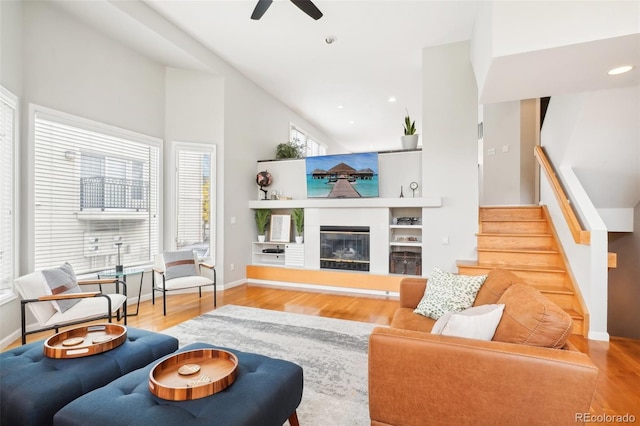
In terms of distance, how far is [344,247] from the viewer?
5422 mm

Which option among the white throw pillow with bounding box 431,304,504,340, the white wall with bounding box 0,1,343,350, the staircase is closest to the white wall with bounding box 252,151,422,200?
the staircase

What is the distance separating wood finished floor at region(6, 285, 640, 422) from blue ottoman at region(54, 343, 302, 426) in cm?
209

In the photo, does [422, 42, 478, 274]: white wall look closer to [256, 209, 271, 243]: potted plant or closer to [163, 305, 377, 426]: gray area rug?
[163, 305, 377, 426]: gray area rug

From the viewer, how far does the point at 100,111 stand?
4012 mm

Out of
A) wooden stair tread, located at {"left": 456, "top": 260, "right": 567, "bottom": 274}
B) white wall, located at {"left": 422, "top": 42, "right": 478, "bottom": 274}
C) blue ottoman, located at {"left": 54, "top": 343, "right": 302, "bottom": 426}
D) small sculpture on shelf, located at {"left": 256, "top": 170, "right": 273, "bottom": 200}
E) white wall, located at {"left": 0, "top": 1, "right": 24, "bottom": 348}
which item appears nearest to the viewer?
blue ottoman, located at {"left": 54, "top": 343, "right": 302, "bottom": 426}

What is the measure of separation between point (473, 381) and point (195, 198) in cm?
480

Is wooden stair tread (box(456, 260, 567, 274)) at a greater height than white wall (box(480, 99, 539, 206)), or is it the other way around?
white wall (box(480, 99, 539, 206))

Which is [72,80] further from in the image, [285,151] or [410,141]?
[410,141]

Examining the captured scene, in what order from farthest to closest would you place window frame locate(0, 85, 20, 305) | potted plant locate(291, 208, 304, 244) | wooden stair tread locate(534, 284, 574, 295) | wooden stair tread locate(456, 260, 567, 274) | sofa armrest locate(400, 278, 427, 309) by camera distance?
potted plant locate(291, 208, 304, 244) → wooden stair tread locate(456, 260, 567, 274) → wooden stair tread locate(534, 284, 574, 295) → window frame locate(0, 85, 20, 305) → sofa armrest locate(400, 278, 427, 309)

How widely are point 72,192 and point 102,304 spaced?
1641mm

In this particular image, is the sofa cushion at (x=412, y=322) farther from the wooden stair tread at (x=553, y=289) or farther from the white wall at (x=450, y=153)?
the white wall at (x=450, y=153)

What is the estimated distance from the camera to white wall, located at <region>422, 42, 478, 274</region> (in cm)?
453

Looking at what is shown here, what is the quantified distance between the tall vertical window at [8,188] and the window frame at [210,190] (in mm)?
2017

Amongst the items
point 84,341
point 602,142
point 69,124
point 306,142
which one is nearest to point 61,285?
point 84,341
